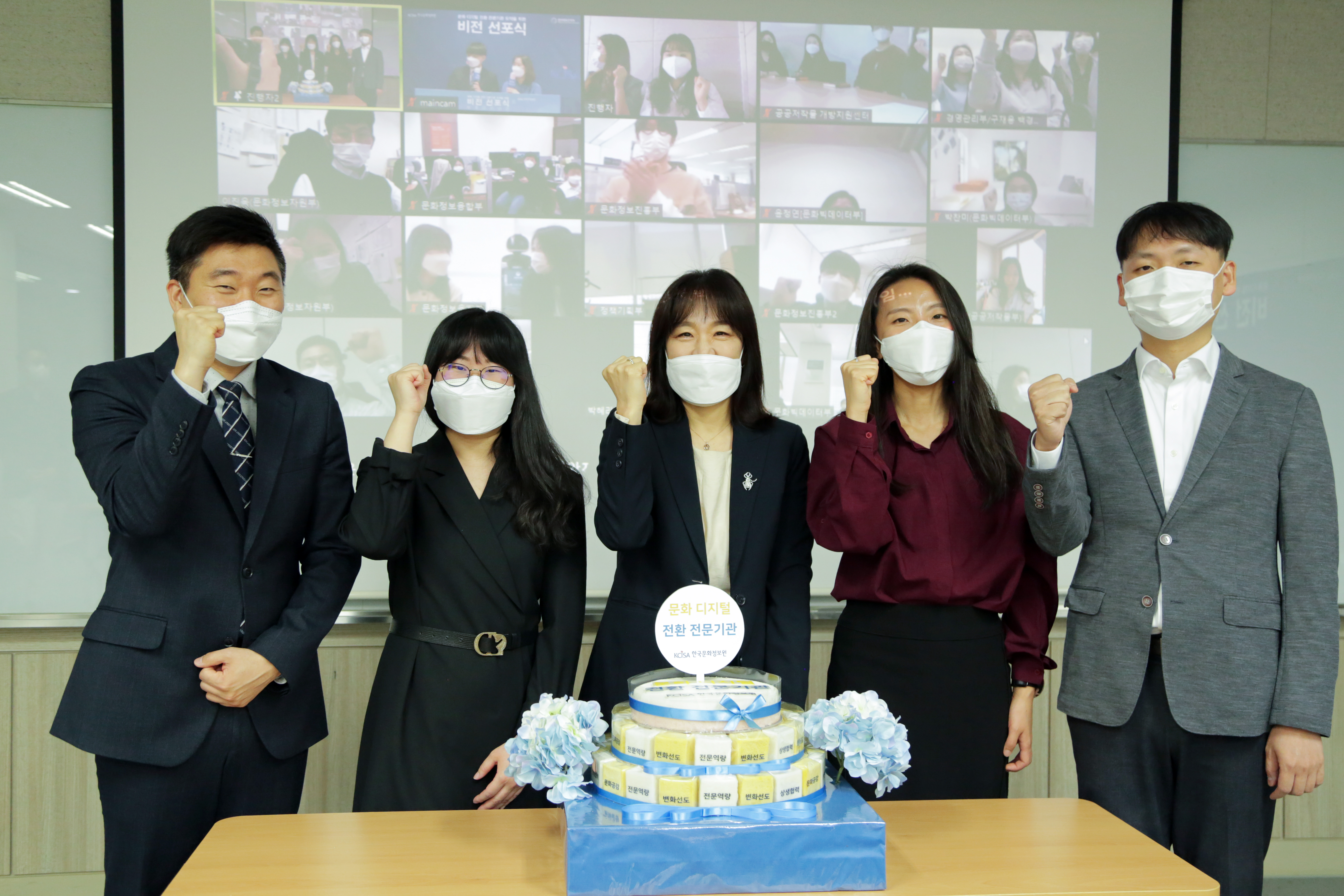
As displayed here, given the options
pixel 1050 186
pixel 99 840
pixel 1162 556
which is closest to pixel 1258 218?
pixel 1050 186

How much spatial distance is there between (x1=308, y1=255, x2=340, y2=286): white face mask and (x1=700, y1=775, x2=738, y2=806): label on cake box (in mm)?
2263

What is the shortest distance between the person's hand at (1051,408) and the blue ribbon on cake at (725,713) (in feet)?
2.61

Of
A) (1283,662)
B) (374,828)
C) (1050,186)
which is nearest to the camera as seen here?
(374,828)

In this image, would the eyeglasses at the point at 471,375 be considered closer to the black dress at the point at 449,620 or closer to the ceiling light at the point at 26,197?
the black dress at the point at 449,620

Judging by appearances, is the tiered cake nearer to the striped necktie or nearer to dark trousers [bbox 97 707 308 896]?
dark trousers [bbox 97 707 308 896]

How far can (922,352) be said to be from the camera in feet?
6.27

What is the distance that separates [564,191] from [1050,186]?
1.64 meters

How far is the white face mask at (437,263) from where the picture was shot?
2967 millimetres

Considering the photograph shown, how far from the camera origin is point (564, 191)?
300 centimetres

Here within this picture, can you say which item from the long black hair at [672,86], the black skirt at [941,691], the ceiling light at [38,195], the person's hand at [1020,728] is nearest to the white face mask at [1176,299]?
the black skirt at [941,691]

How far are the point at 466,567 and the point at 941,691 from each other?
3.24 ft

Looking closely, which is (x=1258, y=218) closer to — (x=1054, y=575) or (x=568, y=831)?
(x=1054, y=575)

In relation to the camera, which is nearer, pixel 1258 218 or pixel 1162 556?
pixel 1162 556

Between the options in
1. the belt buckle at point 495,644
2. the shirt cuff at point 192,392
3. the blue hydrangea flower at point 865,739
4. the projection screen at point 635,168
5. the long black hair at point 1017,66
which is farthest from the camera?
the long black hair at point 1017,66
